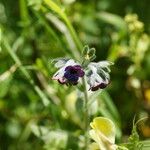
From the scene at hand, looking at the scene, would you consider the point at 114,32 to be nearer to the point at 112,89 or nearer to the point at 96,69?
the point at 112,89

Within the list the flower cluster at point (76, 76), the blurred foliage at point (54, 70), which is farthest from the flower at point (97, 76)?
the blurred foliage at point (54, 70)

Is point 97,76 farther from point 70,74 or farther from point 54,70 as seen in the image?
point 54,70

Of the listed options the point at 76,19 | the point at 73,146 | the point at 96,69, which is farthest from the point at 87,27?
Answer: the point at 96,69

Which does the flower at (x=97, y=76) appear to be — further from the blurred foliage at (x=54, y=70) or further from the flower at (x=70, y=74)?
the blurred foliage at (x=54, y=70)

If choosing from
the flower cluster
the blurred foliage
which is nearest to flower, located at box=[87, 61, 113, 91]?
the flower cluster

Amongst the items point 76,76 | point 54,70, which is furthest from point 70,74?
point 54,70

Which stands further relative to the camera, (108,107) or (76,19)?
(76,19)
